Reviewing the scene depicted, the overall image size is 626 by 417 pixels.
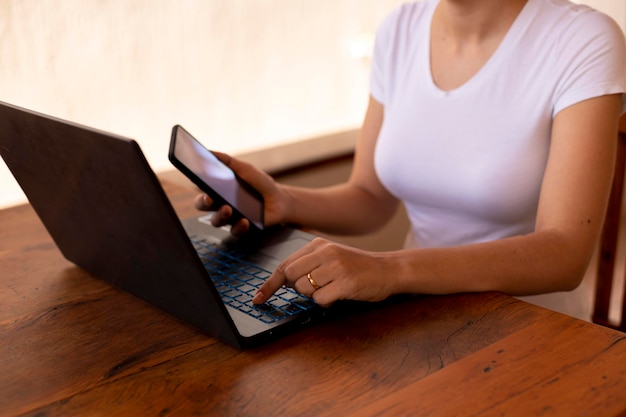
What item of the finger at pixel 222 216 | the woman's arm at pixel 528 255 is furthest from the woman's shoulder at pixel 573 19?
the finger at pixel 222 216

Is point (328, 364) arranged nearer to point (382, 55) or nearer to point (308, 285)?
point (308, 285)

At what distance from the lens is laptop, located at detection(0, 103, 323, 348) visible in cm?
76

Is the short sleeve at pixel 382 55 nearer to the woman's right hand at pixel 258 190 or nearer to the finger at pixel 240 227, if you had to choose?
the woman's right hand at pixel 258 190

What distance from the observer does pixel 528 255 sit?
101cm

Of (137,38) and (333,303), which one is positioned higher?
(137,38)

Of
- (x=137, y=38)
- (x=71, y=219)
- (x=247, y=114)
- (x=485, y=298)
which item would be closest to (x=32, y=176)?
(x=71, y=219)

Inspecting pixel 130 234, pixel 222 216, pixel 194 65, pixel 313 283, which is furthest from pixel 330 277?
pixel 194 65

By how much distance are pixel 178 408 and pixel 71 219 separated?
1.21ft

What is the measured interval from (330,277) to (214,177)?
276 millimetres

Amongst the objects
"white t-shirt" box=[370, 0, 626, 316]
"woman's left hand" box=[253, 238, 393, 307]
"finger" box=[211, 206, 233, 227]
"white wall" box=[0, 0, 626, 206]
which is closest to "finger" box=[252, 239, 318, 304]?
"woman's left hand" box=[253, 238, 393, 307]

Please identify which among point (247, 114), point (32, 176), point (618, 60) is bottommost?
point (247, 114)

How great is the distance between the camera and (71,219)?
38.2 inches

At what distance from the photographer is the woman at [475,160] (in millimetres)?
946

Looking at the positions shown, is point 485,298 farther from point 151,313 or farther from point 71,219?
point 71,219
